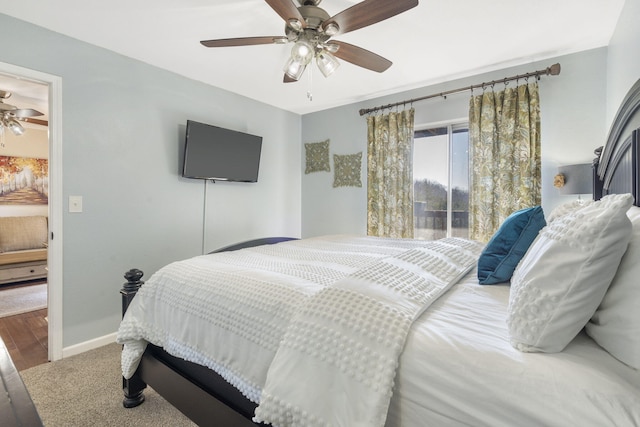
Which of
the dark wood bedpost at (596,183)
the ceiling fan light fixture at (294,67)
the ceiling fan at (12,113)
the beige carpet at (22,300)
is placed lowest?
the beige carpet at (22,300)

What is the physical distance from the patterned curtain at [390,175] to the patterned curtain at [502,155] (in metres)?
0.66

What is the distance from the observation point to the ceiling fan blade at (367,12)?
59.1 inches

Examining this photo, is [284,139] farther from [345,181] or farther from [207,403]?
[207,403]

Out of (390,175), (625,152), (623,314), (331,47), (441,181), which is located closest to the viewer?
(623,314)

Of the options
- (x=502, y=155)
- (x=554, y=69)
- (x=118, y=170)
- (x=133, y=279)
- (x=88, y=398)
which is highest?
(x=554, y=69)

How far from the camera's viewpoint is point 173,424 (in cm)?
161

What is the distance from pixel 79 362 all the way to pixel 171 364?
1.36 metres

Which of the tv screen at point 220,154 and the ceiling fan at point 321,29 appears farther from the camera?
the tv screen at point 220,154

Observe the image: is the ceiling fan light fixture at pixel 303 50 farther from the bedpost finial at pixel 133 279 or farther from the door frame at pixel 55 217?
the door frame at pixel 55 217

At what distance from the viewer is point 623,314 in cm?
71

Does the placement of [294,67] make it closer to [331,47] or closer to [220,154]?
[331,47]

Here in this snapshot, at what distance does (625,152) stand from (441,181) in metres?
2.09

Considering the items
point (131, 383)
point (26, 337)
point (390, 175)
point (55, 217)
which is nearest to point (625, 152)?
point (390, 175)

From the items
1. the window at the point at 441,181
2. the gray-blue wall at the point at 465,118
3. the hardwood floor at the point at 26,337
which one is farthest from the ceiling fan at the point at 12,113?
the window at the point at 441,181
